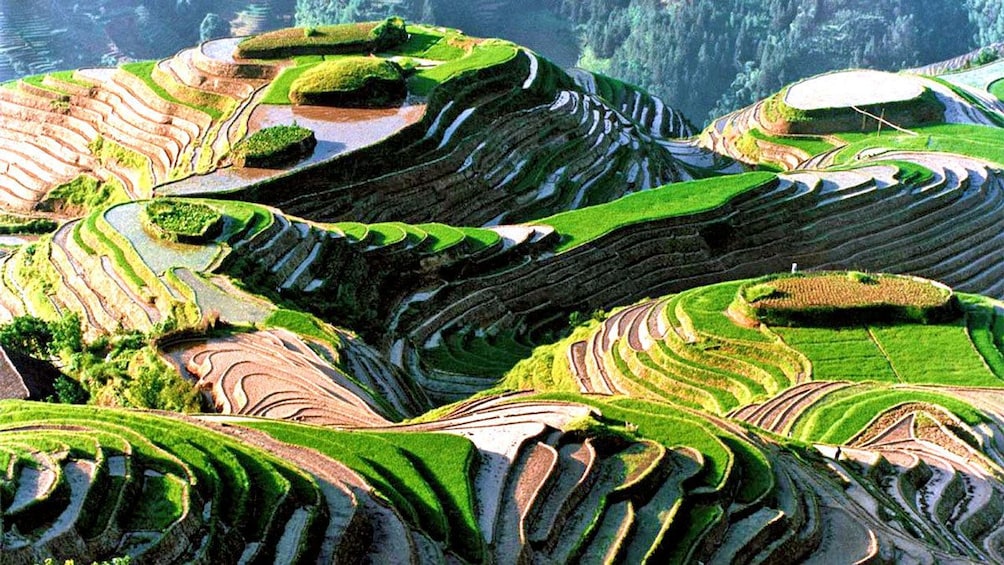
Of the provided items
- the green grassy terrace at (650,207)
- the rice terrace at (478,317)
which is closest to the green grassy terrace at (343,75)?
the rice terrace at (478,317)

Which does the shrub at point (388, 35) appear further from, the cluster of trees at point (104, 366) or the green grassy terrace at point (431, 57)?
the cluster of trees at point (104, 366)

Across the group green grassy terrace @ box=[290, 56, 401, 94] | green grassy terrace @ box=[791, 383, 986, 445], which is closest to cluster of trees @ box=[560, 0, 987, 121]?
green grassy terrace @ box=[290, 56, 401, 94]

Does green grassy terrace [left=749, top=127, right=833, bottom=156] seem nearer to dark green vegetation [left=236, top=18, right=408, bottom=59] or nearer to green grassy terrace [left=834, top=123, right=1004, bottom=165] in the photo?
green grassy terrace [left=834, top=123, right=1004, bottom=165]

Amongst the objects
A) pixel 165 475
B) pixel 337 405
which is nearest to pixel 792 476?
pixel 337 405

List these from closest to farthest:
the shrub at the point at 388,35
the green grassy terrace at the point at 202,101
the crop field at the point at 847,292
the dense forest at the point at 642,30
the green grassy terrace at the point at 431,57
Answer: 1. the crop field at the point at 847,292
2. the green grassy terrace at the point at 202,101
3. the green grassy terrace at the point at 431,57
4. the shrub at the point at 388,35
5. the dense forest at the point at 642,30

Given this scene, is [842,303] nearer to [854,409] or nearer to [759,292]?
[759,292]

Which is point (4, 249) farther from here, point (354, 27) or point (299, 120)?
point (354, 27)
